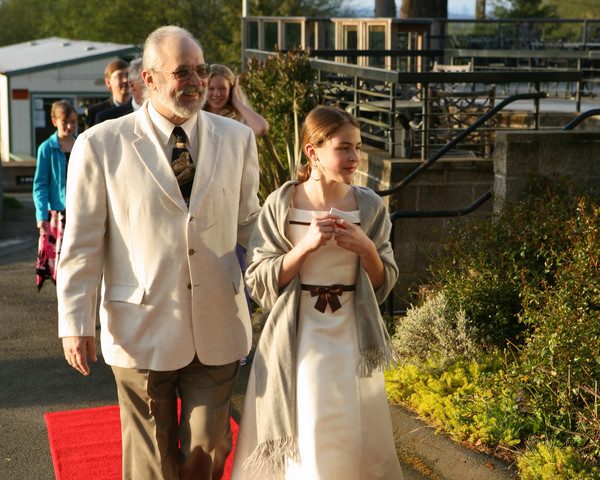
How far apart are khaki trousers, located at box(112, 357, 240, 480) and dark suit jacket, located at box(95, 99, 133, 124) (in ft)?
12.1

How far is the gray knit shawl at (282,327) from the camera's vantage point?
12.1 feet

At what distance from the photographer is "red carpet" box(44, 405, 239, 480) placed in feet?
16.2

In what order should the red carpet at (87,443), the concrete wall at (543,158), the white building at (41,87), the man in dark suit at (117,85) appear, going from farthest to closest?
the white building at (41,87), the man in dark suit at (117,85), the concrete wall at (543,158), the red carpet at (87,443)

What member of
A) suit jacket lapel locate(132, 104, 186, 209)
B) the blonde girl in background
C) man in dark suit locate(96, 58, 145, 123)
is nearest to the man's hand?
suit jacket lapel locate(132, 104, 186, 209)

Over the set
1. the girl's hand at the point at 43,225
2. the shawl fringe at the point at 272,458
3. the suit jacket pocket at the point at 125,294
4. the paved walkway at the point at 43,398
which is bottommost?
the paved walkway at the point at 43,398

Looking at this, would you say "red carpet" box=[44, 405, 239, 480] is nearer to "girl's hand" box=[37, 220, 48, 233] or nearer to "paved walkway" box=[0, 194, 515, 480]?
"paved walkway" box=[0, 194, 515, 480]

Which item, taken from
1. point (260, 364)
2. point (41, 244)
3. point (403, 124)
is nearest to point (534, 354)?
point (260, 364)

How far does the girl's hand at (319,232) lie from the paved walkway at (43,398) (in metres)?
1.76

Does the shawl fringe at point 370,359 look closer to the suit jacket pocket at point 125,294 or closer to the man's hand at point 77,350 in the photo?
the suit jacket pocket at point 125,294

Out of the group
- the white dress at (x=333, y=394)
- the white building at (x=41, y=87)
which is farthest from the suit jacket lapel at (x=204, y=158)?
the white building at (x=41, y=87)

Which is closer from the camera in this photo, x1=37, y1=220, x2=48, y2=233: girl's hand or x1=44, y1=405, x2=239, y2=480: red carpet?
x1=44, y1=405, x2=239, y2=480: red carpet

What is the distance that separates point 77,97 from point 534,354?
76.0 ft

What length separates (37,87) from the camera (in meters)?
26.0

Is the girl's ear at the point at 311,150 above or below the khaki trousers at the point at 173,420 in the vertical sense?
above
